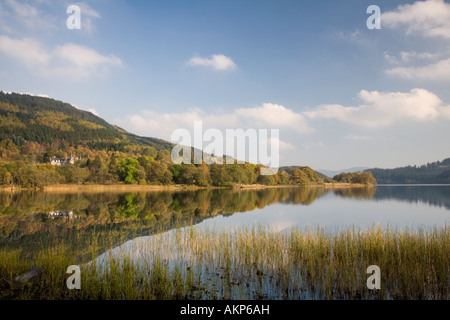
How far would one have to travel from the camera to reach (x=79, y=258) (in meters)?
10.3

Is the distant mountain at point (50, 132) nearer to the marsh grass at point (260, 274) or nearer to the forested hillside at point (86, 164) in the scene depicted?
the forested hillside at point (86, 164)

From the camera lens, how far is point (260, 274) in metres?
8.16

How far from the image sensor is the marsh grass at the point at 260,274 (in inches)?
260

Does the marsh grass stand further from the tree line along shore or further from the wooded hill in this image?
the wooded hill

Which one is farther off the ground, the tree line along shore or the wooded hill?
the wooded hill

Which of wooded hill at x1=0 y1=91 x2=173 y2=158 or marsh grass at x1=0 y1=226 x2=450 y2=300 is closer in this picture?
marsh grass at x1=0 y1=226 x2=450 y2=300

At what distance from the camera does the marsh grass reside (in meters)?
6.60

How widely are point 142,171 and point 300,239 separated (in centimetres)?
7723

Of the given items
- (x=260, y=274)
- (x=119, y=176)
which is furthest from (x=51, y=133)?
(x=260, y=274)

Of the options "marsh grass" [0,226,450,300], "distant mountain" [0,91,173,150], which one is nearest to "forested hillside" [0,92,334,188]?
"distant mountain" [0,91,173,150]

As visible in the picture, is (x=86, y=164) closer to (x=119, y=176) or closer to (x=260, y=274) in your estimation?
(x=119, y=176)

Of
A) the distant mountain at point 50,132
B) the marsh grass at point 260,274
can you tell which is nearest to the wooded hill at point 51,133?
the distant mountain at point 50,132
